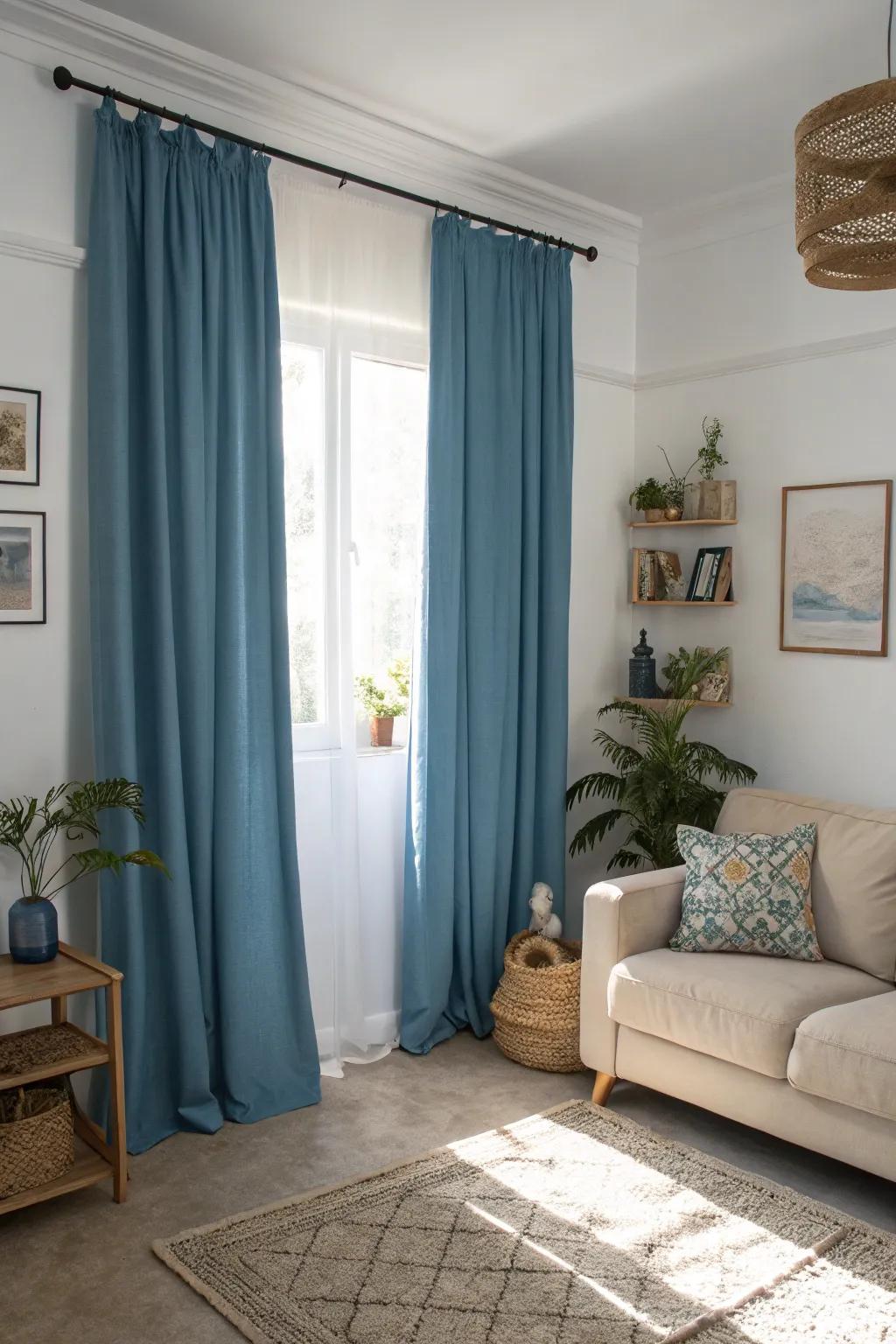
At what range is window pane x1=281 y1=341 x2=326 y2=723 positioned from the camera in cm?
360

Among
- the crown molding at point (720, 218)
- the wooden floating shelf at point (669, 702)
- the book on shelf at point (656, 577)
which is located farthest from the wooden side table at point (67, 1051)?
the crown molding at point (720, 218)

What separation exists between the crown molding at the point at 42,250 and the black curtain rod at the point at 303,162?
0.38 meters

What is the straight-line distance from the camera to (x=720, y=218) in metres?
4.27

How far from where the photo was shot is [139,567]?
3137mm

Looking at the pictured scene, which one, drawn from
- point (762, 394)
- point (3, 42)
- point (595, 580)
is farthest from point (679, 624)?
point (3, 42)

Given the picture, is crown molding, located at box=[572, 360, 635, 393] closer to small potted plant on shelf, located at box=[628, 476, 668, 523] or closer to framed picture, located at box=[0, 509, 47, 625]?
small potted plant on shelf, located at box=[628, 476, 668, 523]

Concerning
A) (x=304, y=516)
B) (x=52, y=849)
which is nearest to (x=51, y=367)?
(x=304, y=516)

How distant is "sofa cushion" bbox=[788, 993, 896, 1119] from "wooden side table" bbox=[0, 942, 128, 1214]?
163 centimetres

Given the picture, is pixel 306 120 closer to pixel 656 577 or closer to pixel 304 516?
pixel 304 516

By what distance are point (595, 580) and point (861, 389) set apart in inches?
47.3

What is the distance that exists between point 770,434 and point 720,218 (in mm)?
838

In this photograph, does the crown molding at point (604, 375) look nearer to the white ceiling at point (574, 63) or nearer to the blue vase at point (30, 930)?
the white ceiling at point (574, 63)

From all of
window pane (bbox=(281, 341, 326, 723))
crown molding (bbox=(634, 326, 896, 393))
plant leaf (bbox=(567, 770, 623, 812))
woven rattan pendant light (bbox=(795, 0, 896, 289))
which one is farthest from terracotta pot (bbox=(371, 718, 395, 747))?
woven rattan pendant light (bbox=(795, 0, 896, 289))

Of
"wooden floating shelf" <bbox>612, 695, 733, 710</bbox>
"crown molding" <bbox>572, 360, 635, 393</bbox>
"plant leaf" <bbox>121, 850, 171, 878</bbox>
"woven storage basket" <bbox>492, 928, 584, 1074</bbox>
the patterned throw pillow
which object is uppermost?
"crown molding" <bbox>572, 360, 635, 393</bbox>
